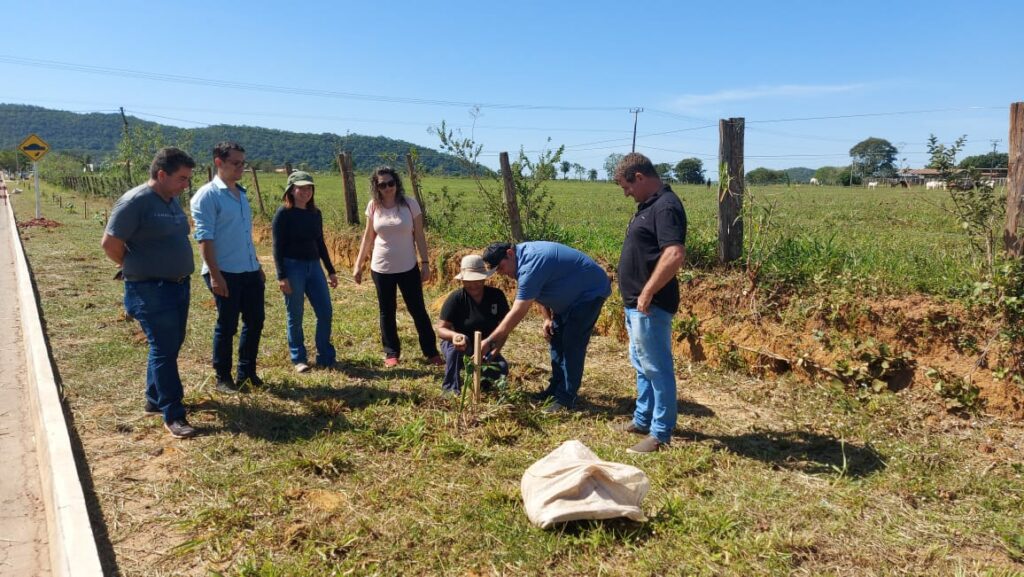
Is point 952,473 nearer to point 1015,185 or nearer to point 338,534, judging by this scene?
point 1015,185

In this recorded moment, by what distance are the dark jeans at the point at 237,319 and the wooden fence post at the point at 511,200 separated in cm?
435

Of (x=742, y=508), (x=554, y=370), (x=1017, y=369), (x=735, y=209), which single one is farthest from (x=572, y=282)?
(x=1017, y=369)

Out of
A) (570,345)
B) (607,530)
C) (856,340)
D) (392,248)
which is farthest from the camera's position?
(392,248)

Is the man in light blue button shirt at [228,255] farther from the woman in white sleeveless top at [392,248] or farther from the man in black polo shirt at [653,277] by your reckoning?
the man in black polo shirt at [653,277]

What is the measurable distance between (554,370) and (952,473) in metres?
2.54

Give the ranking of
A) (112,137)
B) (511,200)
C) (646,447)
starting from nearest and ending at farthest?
(646,447) < (511,200) < (112,137)

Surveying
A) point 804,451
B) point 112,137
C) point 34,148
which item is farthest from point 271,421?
point 112,137

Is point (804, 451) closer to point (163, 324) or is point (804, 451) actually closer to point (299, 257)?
point (299, 257)

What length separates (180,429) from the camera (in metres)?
4.30

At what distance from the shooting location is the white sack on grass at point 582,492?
306 cm

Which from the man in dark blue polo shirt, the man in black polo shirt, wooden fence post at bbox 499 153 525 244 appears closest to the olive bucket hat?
the man in dark blue polo shirt

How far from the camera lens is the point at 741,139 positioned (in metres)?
6.38

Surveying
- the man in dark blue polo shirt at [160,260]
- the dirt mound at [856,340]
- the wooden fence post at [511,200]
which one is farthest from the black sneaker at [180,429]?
the wooden fence post at [511,200]

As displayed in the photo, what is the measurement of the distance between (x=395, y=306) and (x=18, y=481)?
2845 millimetres
